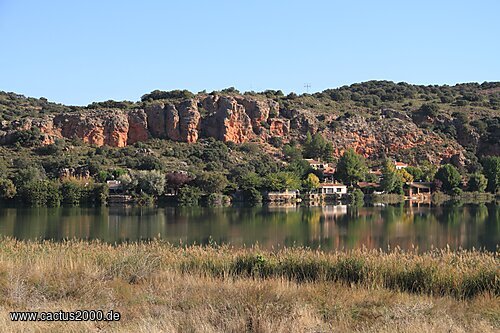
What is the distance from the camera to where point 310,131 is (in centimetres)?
10119

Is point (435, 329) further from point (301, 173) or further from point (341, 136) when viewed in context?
point (341, 136)

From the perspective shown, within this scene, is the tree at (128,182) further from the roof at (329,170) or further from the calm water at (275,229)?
the roof at (329,170)

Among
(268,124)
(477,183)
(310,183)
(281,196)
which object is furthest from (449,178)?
(268,124)

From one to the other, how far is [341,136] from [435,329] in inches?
3657

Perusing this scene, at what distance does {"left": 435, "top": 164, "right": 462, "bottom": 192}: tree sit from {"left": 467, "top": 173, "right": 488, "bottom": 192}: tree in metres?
1.43

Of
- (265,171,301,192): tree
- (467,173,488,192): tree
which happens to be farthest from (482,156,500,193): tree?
(265,171,301,192): tree

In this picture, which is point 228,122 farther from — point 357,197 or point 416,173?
point 416,173

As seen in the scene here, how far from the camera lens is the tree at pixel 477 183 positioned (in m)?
77.4

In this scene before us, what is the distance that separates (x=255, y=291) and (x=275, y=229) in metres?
27.4

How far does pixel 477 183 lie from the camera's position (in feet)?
254

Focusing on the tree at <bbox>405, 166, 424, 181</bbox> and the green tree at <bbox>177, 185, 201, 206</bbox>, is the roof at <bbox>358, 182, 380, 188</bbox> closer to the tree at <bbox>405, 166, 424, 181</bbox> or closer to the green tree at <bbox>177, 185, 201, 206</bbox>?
the tree at <bbox>405, 166, 424, 181</bbox>

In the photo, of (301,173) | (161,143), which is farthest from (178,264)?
(161,143)

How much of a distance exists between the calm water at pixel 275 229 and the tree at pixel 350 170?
28588mm

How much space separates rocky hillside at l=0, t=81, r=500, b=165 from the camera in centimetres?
9281
